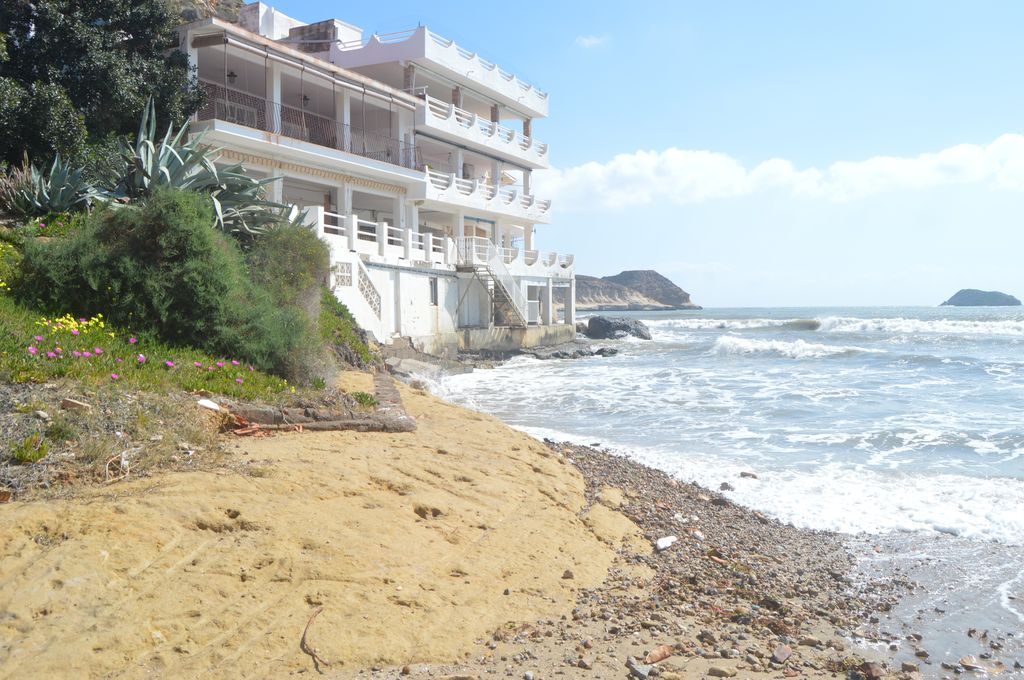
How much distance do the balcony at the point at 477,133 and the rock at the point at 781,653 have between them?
25993mm

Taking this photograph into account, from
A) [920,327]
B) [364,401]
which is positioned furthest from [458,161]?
[920,327]

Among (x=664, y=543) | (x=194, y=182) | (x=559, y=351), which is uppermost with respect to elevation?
(x=194, y=182)

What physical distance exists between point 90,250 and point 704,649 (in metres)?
7.74

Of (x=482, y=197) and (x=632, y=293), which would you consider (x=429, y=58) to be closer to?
(x=482, y=197)

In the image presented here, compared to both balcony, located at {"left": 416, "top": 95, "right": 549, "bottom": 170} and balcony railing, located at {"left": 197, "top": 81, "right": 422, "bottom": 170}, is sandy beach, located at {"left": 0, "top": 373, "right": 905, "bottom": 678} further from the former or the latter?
balcony, located at {"left": 416, "top": 95, "right": 549, "bottom": 170}

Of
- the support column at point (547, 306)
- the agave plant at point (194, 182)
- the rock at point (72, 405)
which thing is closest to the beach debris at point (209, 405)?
the rock at point (72, 405)

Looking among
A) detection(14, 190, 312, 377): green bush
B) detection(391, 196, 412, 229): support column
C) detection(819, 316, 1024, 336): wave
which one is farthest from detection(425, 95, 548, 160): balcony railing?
detection(819, 316, 1024, 336): wave

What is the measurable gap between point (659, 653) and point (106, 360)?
5618mm

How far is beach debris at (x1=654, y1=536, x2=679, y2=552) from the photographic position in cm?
646

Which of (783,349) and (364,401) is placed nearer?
(364,401)

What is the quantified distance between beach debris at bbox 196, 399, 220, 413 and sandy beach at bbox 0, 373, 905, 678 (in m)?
0.56

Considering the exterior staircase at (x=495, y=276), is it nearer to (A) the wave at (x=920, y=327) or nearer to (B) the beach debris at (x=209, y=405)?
(B) the beach debris at (x=209, y=405)

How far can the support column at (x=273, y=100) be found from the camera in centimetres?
2181

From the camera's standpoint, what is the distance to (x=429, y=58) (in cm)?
2873
